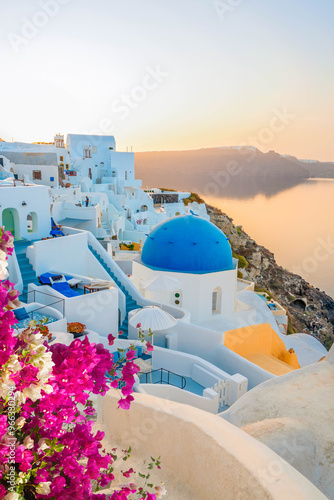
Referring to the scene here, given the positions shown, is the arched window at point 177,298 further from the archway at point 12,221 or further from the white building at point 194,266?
the archway at point 12,221

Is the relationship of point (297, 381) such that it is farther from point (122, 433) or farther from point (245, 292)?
point (245, 292)

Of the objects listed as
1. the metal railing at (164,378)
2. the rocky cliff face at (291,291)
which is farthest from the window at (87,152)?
the metal railing at (164,378)

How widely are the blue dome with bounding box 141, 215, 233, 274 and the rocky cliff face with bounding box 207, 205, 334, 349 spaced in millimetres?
28557

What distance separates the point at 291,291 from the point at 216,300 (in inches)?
1541

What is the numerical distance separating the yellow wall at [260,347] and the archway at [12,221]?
9.21 meters

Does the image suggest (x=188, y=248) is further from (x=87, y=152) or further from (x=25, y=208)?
(x=87, y=152)

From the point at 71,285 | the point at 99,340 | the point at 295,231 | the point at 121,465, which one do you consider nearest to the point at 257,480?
the point at 121,465

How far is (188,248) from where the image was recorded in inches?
685

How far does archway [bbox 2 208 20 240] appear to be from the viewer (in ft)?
51.6

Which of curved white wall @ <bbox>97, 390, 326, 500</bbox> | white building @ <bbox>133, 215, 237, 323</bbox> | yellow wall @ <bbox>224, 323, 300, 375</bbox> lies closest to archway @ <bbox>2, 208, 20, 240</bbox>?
white building @ <bbox>133, 215, 237, 323</bbox>

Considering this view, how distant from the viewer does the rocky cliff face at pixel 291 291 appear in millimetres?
47791

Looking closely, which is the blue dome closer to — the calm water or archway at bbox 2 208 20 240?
archway at bbox 2 208 20 240

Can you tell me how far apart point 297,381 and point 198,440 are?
3338 mm

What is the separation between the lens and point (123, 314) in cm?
1502
